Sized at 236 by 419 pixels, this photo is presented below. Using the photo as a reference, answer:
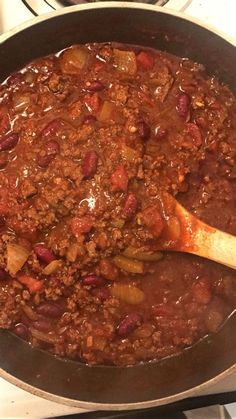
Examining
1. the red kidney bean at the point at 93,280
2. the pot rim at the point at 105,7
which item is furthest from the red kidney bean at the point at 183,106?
the red kidney bean at the point at 93,280

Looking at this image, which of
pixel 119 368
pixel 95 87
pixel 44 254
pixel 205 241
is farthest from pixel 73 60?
pixel 119 368

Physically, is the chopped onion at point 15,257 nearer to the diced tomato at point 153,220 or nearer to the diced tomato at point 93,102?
the diced tomato at point 153,220

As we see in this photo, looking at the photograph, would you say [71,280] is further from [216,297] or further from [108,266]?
[216,297]

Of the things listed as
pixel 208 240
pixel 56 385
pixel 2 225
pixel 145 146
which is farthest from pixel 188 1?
pixel 56 385

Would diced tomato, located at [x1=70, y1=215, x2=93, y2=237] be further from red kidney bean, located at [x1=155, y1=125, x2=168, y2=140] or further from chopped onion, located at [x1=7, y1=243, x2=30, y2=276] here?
red kidney bean, located at [x1=155, y1=125, x2=168, y2=140]

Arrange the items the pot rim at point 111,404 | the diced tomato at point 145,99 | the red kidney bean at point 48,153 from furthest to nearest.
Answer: the diced tomato at point 145,99, the red kidney bean at point 48,153, the pot rim at point 111,404

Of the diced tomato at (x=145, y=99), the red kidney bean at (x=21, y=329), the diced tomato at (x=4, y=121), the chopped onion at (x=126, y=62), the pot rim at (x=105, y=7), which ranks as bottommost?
the red kidney bean at (x=21, y=329)
